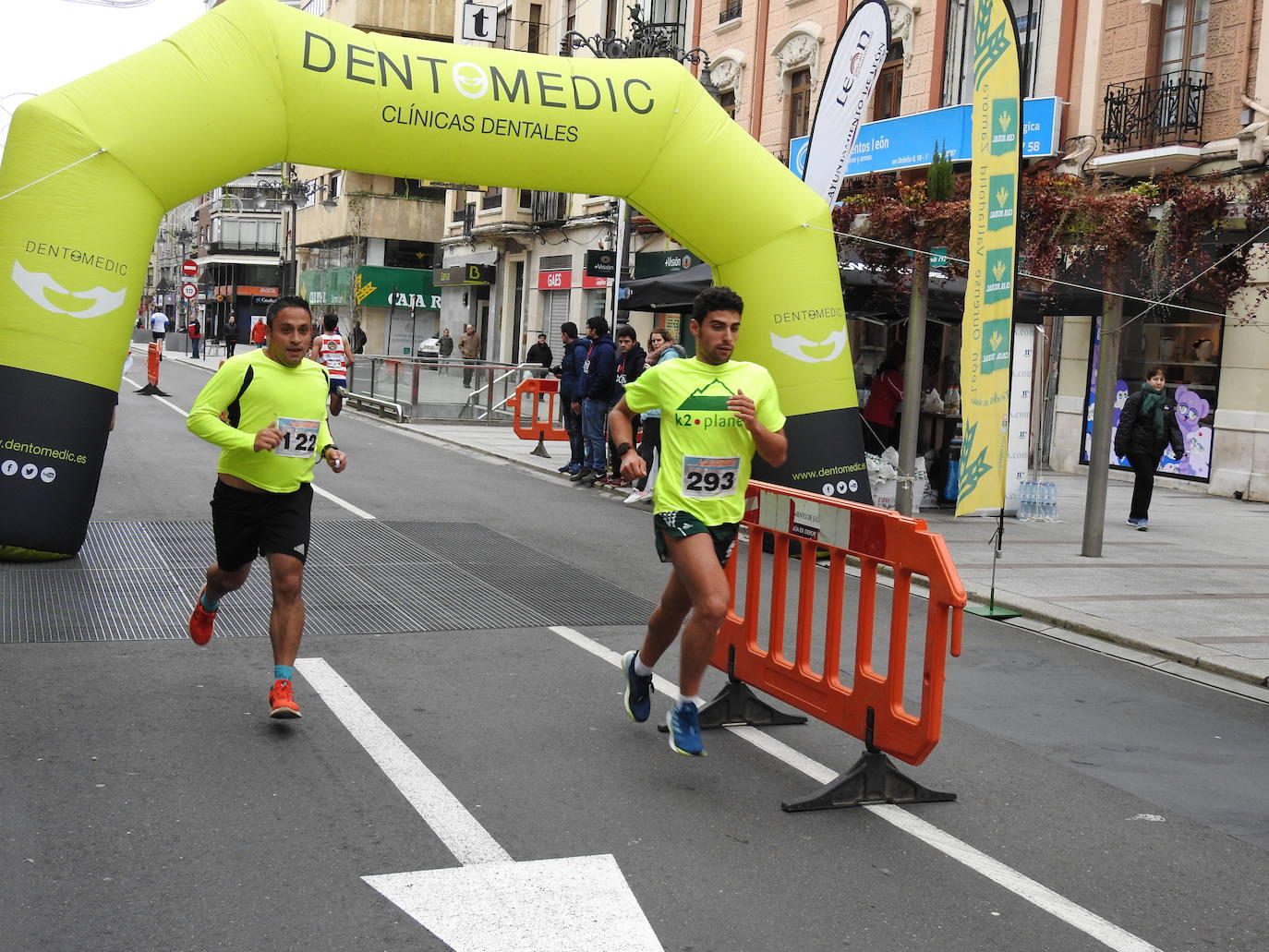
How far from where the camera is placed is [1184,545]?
1312cm

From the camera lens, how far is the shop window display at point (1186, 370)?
1888 cm

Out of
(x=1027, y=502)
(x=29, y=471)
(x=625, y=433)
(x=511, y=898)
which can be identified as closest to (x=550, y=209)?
(x=1027, y=502)

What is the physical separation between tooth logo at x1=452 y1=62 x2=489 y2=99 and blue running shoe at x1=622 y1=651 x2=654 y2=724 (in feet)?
20.5

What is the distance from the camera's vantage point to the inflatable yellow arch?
29.4ft

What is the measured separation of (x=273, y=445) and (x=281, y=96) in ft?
17.7

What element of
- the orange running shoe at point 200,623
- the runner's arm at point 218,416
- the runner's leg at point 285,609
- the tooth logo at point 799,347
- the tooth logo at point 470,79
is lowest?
the orange running shoe at point 200,623

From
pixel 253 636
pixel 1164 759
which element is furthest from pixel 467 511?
pixel 1164 759

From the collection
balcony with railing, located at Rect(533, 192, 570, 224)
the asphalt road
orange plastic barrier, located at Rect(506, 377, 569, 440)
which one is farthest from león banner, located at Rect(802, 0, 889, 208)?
balcony with railing, located at Rect(533, 192, 570, 224)

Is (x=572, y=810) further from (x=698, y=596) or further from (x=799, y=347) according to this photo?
(x=799, y=347)

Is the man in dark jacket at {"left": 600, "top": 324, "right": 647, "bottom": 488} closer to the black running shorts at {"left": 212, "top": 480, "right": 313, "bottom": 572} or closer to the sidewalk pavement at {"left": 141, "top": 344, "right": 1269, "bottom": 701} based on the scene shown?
the sidewalk pavement at {"left": 141, "top": 344, "right": 1269, "bottom": 701}

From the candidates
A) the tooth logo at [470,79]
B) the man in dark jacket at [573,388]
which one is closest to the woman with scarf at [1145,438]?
the man in dark jacket at [573,388]

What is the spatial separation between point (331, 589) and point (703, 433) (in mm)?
4132

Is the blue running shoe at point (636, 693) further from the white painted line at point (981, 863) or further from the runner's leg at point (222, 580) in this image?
the runner's leg at point (222, 580)

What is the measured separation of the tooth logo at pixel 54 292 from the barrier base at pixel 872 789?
6.40 m
